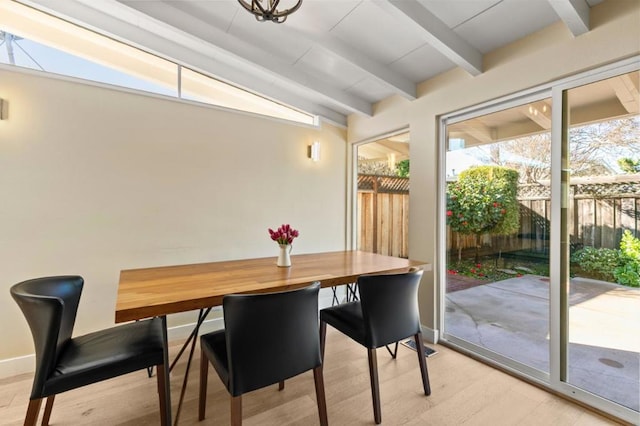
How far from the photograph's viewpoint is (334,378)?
7.19 ft

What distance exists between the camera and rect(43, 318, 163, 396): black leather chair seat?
1341 millimetres

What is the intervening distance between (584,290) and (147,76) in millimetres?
3935

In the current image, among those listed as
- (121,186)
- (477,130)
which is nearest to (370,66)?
(477,130)

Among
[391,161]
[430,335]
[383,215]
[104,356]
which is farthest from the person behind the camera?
[383,215]

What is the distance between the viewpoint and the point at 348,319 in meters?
1.99

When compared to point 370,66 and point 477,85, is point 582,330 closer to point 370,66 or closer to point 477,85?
point 477,85

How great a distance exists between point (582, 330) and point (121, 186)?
3.78 meters

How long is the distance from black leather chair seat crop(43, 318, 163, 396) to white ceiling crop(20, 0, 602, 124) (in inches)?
87.8

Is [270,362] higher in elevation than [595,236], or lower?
lower

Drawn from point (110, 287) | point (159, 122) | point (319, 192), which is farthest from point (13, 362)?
point (319, 192)

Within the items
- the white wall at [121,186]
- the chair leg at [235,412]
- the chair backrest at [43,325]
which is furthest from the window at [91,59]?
the chair leg at [235,412]

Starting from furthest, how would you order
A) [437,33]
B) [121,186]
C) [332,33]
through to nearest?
[121,186], [332,33], [437,33]

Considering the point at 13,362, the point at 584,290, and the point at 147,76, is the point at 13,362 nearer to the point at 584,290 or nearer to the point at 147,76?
the point at 147,76

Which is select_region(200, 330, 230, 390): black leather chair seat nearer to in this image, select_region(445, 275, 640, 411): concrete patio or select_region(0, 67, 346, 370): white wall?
select_region(0, 67, 346, 370): white wall
